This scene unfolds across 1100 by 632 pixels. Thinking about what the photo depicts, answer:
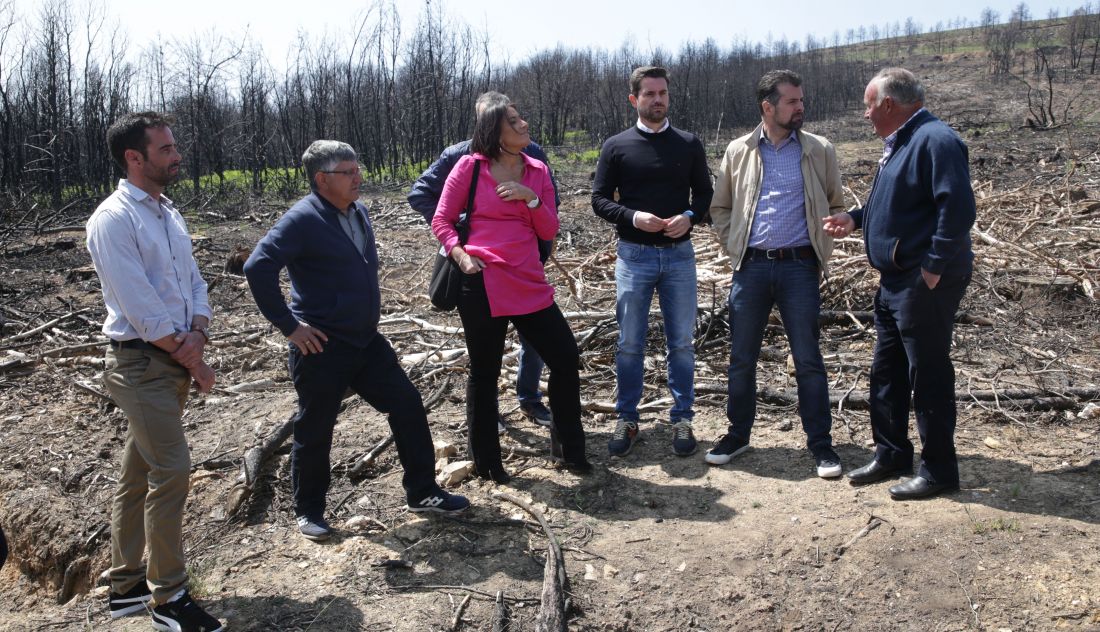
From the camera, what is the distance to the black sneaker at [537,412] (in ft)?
16.2

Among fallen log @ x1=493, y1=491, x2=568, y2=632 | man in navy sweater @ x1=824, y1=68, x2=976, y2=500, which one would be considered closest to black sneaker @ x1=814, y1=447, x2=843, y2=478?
man in navy sweater @ x1=824, y1=68, x2=976, y2=500

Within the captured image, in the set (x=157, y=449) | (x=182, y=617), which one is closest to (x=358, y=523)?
(x=182, y=617)

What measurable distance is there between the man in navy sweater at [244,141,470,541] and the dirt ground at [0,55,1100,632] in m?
0.32

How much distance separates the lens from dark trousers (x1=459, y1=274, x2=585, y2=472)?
3924 mm

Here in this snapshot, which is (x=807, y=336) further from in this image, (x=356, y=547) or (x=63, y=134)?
(x=63, y=134)

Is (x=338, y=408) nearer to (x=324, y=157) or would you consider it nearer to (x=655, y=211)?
(x=324, y=157)

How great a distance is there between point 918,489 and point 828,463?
473 millimetres

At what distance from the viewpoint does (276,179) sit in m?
22.8

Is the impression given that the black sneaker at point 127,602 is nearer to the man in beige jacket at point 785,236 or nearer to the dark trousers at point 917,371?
the man in beige jacket at point 785,236

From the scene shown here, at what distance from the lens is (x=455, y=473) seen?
4.24m

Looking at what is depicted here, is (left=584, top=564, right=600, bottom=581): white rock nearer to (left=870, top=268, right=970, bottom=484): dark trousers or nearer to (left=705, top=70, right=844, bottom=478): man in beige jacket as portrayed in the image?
(left=705, top=70, right=844, bottom=478): man in beige jacket

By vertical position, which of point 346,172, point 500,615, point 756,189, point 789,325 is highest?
point 346,172

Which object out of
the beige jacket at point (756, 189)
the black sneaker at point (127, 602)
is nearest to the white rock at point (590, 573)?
the beige jacket at point (756, 189)

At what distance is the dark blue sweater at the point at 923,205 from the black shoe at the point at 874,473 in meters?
0.94
